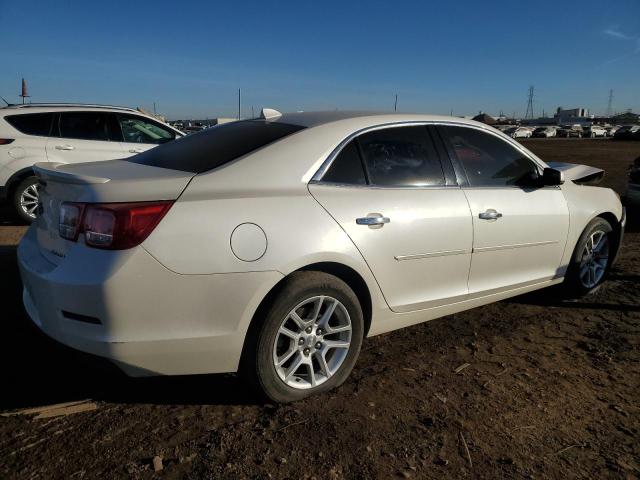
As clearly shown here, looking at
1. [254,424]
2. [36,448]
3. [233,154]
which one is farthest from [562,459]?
[36,448]

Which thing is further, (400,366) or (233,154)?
(400,366)

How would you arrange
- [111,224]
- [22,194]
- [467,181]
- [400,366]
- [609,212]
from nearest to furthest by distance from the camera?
[111,224] → [400,366] → [467,181] → [609,212] → [22,194]

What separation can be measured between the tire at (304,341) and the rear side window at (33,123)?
248 inches

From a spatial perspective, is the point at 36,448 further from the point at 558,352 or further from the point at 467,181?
the point at 558,352

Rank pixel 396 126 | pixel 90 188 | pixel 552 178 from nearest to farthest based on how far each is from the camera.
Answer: pixel 90 188 < pixel 396 126 < pixel 552 178

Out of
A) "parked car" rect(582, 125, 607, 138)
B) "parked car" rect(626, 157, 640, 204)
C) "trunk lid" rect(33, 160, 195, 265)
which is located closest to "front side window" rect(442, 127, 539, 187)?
"trunk lid" rect(33, 160, 195, 265)

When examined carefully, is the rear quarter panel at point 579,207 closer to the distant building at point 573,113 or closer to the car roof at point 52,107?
the car roof at point 52,107

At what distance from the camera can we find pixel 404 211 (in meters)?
3.04

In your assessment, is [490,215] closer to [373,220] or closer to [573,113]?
[373,220]

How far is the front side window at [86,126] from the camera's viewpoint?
7.50 m

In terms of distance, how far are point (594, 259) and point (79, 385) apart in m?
4.26

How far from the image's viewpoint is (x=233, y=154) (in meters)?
2.83

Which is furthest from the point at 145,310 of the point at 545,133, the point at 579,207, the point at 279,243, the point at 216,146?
the point at 545,133

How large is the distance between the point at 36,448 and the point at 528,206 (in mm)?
3401
